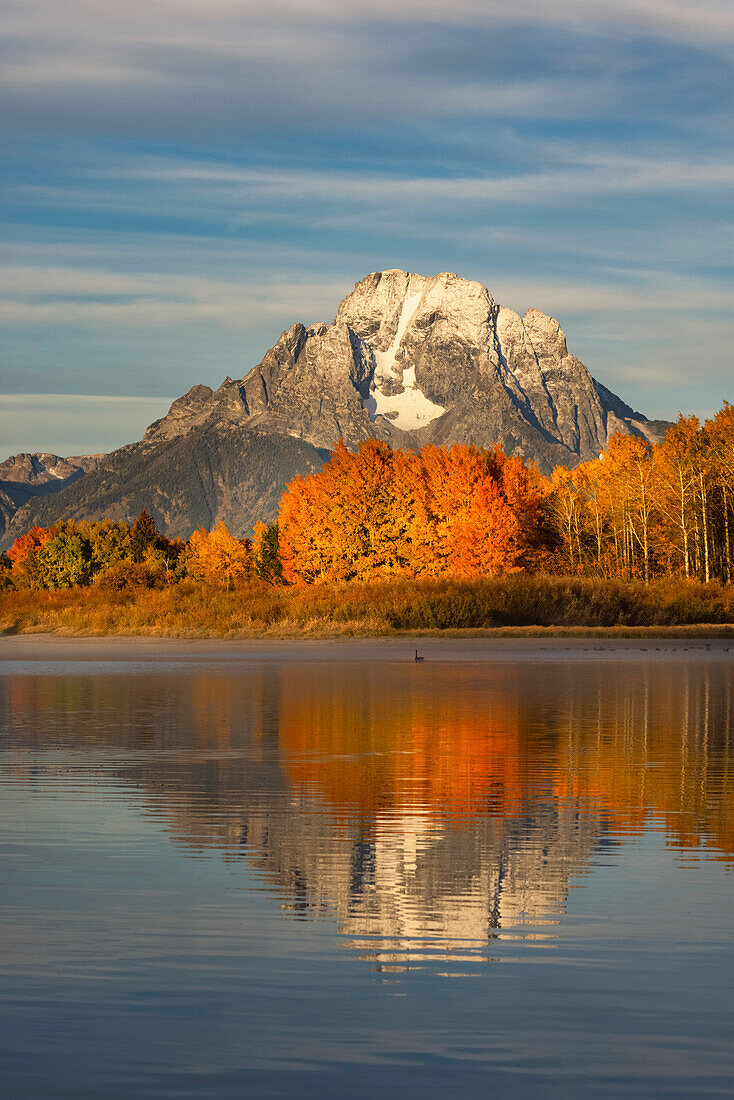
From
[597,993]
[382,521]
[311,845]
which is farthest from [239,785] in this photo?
[382,521]

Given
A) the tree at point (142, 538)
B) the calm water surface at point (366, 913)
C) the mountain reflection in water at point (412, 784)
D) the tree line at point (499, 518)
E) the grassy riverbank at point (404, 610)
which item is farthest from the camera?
the tree at point (142, 538)

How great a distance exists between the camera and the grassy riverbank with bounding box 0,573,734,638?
195ft

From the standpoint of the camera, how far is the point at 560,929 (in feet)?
29.0

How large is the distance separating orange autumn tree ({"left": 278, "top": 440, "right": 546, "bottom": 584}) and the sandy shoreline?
17.6 m

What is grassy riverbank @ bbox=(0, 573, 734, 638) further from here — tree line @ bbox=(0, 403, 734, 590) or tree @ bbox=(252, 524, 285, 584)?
tree @ bbox=(252, 524, 285, 584)

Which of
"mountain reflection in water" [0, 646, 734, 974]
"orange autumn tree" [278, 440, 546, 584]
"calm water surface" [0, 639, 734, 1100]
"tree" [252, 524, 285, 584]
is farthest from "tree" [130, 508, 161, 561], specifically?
"calm water surface" [0, 639, 734, 1100]

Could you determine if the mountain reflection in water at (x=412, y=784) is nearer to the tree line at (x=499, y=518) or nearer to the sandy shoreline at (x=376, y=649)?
the sandy shoreline at (x=376, y=649)

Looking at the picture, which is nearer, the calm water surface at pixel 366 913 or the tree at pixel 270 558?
the calm water surface at pixel 366 913

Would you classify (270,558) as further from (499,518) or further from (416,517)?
(499,518)

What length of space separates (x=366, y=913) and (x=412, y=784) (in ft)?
20.6

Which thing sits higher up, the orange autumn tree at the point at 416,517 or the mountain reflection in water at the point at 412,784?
the orange autumn tree at the point at 416,517

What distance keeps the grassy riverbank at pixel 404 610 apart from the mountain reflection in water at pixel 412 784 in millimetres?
26919

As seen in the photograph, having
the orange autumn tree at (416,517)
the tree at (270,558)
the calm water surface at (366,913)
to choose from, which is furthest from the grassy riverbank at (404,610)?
the tree at (270,558)

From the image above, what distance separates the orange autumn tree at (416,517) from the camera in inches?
2977
